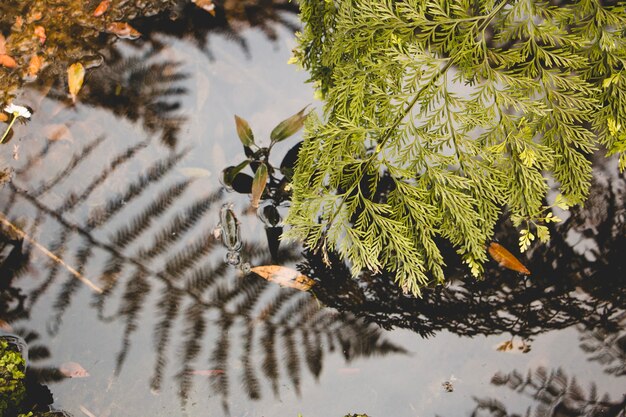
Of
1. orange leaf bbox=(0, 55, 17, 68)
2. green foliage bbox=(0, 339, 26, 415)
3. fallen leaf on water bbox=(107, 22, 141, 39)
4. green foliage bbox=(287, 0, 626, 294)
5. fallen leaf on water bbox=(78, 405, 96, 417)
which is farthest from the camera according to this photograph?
fallen leaf on water bbox=(107, 22, 141, 39)

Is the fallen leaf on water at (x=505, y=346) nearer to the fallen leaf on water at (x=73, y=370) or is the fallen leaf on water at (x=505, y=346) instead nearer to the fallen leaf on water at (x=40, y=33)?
the fallen leaf on water at (x=73, y=370)

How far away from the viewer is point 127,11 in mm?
3275

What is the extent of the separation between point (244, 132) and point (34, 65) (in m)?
1.41

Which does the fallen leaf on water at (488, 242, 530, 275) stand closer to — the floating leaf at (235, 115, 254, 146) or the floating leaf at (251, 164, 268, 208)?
the floating leaf at (251, 164, 268, 208)

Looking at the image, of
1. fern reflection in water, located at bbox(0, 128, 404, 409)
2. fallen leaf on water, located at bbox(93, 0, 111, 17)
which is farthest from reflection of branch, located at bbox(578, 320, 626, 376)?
fallen leaf on water, located at bbox(93, 0, 111, 17)

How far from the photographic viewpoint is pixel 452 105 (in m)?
2.49

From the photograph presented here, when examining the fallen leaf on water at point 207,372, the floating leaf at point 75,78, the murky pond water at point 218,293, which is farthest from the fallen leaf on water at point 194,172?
the fallen leaf on water at point 207,372

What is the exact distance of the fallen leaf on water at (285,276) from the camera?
3.20 meters

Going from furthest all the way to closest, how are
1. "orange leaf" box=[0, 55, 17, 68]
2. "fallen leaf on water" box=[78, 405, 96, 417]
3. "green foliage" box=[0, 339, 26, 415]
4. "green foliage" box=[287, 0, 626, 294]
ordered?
1. "orange leaf" box=[0, 55, 17, 68]
2. "fallen leaf on water" box=[78, 405, 96, 417]
3. "green foliage" box=[0, 339, 26, 415]
4. "green foliage" box=[287, 0, 626, 294]

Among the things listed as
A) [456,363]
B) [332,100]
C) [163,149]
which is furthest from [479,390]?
[163,149]

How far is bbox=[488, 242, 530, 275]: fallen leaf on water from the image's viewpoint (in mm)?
3221

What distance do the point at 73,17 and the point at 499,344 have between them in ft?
11.3

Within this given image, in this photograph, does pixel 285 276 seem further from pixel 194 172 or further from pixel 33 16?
pixel 33 16

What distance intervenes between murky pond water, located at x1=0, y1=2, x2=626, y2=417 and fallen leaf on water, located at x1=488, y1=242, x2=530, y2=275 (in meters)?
0.06
